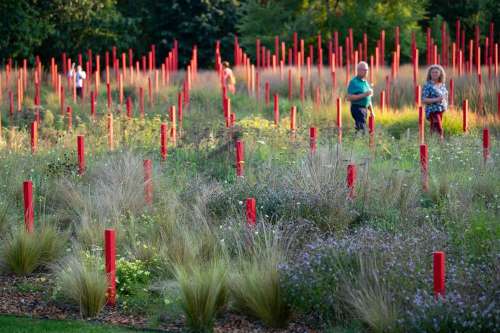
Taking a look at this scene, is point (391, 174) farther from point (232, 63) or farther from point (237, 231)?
point (232, 63)

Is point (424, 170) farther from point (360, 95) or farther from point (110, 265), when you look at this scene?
point (360, 95)

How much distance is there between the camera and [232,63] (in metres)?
42.2

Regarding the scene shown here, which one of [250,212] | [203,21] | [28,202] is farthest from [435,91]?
[203,21]

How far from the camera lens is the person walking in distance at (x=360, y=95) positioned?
1617cm

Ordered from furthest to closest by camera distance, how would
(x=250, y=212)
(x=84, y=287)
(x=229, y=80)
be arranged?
(x=229, y=80) < (x=250, y=212) < (x=84, y=287)

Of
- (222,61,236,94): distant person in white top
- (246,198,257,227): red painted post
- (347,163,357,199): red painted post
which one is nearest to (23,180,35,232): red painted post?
(246,198,257,227): red painted post

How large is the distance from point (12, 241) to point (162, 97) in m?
16.3

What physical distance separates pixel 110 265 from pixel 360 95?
869 cm

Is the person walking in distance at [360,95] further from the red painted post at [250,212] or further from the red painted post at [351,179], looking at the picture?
the red painted post at [250,212]

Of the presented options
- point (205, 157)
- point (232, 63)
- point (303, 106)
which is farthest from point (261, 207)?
point (232, 63)

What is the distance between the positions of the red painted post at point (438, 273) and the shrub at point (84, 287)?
2.68 metres

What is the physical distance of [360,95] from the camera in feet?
53.0

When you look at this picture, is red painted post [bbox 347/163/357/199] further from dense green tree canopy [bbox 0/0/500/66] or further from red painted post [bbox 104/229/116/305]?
dense green tree canopy [bbox 0/0/500/66]

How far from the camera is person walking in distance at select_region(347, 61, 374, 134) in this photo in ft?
53.1
